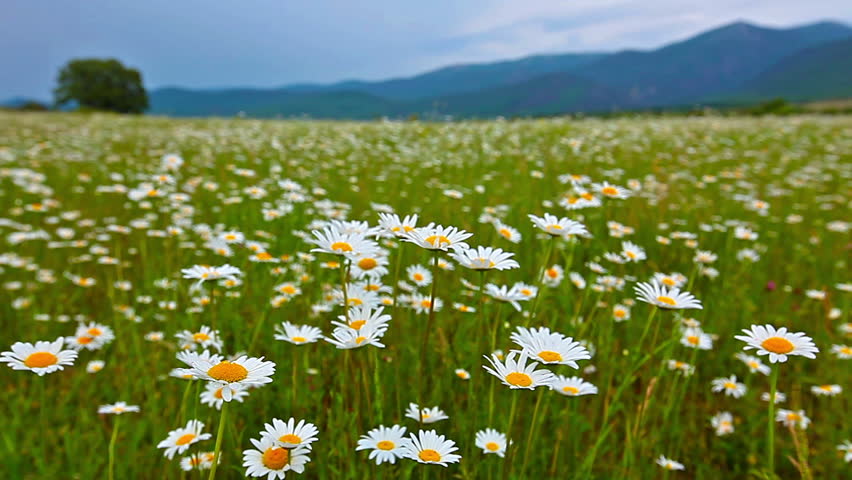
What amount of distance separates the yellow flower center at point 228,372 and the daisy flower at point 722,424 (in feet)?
6.55

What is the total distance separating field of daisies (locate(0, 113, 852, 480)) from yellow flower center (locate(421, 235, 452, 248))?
0.04 ft

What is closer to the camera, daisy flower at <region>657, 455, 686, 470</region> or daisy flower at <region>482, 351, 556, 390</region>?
daisy flower at <region>482, 351, 556, 390</region>

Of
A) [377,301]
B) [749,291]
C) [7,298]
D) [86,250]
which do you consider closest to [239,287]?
[377,301]

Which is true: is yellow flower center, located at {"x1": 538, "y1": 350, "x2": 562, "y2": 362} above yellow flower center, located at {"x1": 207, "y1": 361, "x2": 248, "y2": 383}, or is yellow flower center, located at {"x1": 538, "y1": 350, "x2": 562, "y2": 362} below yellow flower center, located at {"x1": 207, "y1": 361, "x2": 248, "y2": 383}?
below

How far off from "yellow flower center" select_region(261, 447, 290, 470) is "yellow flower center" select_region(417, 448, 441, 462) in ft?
0.95

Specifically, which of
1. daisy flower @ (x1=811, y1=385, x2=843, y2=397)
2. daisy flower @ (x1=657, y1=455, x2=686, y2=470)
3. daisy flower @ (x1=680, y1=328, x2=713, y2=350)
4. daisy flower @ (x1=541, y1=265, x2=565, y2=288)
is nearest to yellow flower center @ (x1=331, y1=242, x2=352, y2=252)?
daisy flower @ (x1=541, y1=265, x2=565, y2=288)

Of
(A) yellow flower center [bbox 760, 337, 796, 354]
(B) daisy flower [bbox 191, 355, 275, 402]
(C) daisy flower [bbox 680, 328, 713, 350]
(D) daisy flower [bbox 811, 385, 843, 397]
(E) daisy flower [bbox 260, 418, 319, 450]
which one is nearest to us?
(B) daisy flower [bbox 191, 355, 275, 402]

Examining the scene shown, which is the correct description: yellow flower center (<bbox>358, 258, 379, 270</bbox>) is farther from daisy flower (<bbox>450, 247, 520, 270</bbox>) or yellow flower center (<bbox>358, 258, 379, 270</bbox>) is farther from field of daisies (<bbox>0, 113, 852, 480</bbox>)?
daisy flower (<bbox>450, 247, 520, 270</bbox>)

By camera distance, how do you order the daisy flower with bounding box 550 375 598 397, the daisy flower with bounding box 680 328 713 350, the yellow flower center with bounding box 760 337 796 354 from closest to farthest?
the yellow flower center with bounding box 760 337 796 354
the daisy flower with bounding box 550 375 598 397
the daisy flower with bounding box 680 328 713 350

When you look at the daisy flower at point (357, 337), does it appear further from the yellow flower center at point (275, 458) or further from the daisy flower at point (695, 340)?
the daisy flower at point (695, 340)

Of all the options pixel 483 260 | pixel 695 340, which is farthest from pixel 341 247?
pixel 695 340

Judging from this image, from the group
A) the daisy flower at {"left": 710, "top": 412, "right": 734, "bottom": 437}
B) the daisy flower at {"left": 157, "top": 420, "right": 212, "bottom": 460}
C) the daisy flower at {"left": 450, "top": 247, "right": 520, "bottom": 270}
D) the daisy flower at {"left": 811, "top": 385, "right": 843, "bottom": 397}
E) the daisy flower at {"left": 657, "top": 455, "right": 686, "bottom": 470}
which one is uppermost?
the daisy flower at {"left": 450, "top": 247, "right": 520, "bottom": 270}

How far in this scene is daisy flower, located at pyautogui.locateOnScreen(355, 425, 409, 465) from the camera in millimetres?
1075

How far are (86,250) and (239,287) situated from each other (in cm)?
230
